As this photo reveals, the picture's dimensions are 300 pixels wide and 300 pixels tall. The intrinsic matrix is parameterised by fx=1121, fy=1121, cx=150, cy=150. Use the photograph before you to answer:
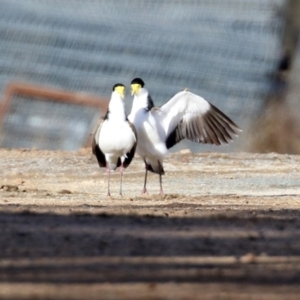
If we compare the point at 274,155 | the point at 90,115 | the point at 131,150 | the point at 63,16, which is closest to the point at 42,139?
the point at 90,115

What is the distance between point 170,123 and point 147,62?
5174mm

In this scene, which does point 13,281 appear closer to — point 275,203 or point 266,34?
point 275,203

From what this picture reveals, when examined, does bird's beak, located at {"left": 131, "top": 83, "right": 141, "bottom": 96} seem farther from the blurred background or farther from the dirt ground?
the blurred background

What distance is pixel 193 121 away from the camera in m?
16.2

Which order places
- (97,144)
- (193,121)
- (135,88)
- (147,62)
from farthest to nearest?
(147,62) → (193,121) → (135,88) → (97,144)

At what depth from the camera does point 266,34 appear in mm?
20703

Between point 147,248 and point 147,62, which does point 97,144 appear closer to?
point 147,62

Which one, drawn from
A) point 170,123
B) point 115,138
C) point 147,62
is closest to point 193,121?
point 170,123

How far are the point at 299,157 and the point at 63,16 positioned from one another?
5.17 meters

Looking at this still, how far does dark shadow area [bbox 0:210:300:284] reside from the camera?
20.6 feet

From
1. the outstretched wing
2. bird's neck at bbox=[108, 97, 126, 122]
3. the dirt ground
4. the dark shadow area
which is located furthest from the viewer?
→ the outstretched wing

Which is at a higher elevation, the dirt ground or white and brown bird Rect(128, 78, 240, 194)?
white and brown bird Rect(128, 78, 240, 194)

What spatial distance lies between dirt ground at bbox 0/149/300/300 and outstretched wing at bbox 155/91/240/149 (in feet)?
5.76

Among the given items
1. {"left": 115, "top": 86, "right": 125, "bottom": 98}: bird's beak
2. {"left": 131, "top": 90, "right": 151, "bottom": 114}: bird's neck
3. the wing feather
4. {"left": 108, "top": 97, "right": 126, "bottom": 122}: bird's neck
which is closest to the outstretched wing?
{"left": 131, "top": 90, "right": 151, "bottom": 114}: bird's neck
